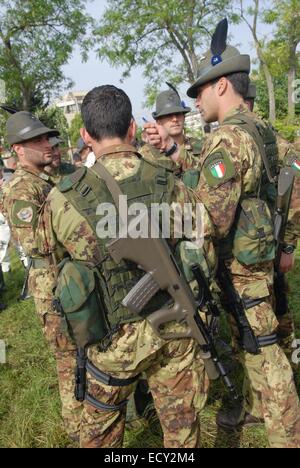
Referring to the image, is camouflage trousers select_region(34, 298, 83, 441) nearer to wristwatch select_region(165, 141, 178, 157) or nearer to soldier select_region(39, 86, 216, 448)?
soldier select_region(39, 86, 216, 448)

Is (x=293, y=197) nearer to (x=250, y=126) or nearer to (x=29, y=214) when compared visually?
(x=250, y=126)

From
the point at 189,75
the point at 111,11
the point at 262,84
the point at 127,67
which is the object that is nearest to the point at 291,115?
the point at 189,75

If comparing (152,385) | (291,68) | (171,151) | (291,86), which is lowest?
(152,385)

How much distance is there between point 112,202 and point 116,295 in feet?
1.40

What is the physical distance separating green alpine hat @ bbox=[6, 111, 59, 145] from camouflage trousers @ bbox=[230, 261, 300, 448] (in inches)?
71.6

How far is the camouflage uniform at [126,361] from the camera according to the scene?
1.82 metres

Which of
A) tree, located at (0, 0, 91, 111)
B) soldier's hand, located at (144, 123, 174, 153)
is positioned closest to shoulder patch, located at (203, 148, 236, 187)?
soldier's hand, located at (144, 123, 174, 153)

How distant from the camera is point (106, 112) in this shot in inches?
71.1

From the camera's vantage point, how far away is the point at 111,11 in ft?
49.1

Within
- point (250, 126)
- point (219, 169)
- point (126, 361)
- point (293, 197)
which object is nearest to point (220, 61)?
point (250, 126)

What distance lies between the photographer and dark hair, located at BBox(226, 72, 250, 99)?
2375mm

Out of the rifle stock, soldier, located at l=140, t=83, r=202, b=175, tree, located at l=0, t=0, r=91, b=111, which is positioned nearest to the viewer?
the rifle stock
